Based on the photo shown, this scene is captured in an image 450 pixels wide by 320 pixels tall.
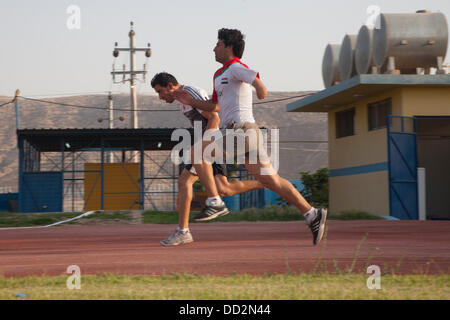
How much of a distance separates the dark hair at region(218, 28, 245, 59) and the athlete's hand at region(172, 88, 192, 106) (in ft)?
2.22

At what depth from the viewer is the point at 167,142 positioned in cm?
3719

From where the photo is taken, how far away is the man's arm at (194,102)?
290 inches

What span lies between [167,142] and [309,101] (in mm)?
13565

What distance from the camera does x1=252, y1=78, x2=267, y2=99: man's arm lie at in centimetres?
673

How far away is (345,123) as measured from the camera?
2570 cm

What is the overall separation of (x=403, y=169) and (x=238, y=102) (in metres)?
15.2

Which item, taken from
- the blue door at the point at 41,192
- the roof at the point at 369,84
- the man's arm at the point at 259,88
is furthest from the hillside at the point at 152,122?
the man's arm at the point at 259,88

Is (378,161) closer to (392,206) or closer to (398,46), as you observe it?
(392,206)

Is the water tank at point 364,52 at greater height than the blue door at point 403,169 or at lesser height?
greater

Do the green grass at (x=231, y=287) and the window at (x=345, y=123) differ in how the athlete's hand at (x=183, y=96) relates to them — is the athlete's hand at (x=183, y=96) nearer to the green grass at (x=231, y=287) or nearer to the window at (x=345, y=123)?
the green grass at (x=231, y=287)

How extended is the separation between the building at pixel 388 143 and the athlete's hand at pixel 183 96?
550 inches

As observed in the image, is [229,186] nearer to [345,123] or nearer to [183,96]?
[183,96]

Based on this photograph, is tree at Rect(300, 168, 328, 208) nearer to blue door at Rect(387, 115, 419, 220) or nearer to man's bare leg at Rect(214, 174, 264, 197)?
blue door at Rect(387, 115, 419, 220)

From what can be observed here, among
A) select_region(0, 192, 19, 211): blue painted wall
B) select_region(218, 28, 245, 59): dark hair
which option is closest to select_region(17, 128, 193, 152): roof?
select_region(0, 192, 19, 211): blue painted wall
